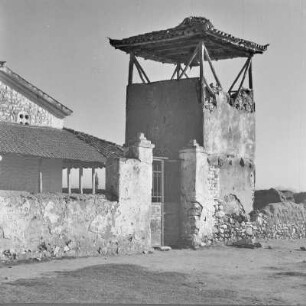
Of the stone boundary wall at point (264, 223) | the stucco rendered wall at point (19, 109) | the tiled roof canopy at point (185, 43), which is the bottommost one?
the stone boundary wall at point (264, 223)

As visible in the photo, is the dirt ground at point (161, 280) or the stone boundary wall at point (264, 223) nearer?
the dirt ground at point (161, 280)

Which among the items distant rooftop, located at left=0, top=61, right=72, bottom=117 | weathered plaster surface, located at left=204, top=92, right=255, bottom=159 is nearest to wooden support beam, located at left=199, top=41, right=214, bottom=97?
weathered plaster surface, located at left=204, top=92, right=255, bottom=159

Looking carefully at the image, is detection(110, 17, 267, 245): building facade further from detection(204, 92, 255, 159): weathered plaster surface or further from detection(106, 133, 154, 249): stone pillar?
detection(106, 133, 154, 249): stone pillar

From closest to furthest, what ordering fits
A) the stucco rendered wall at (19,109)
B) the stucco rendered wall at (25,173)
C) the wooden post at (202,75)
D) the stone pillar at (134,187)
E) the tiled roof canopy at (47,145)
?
the stone pillar at (134,187), the wooden post at (202,75), the tiled roof canopy at (47,145), the stucco rendered wall at (25,173), the stucco rendered wall at (19,109)

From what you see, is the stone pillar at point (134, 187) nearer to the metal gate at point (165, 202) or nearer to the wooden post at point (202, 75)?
the metal gate at point (165, 202)

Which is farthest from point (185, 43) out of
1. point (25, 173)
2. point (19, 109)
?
point (19, 109)

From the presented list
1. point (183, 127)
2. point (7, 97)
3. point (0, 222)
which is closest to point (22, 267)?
point (0, 222)

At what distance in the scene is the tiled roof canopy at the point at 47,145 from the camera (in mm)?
21984

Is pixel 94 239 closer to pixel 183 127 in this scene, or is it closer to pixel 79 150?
pixel 183 127

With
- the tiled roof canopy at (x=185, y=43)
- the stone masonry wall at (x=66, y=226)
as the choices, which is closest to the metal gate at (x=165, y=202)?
the stone masonry wall at (x=66, y=226)

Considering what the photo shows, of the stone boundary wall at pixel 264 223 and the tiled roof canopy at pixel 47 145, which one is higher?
the tiled roof canopy at pixel 47 145

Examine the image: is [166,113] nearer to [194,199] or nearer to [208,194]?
[208,194]

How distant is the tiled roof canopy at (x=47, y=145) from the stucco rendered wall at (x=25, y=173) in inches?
26.9

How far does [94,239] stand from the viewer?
14.7 m
